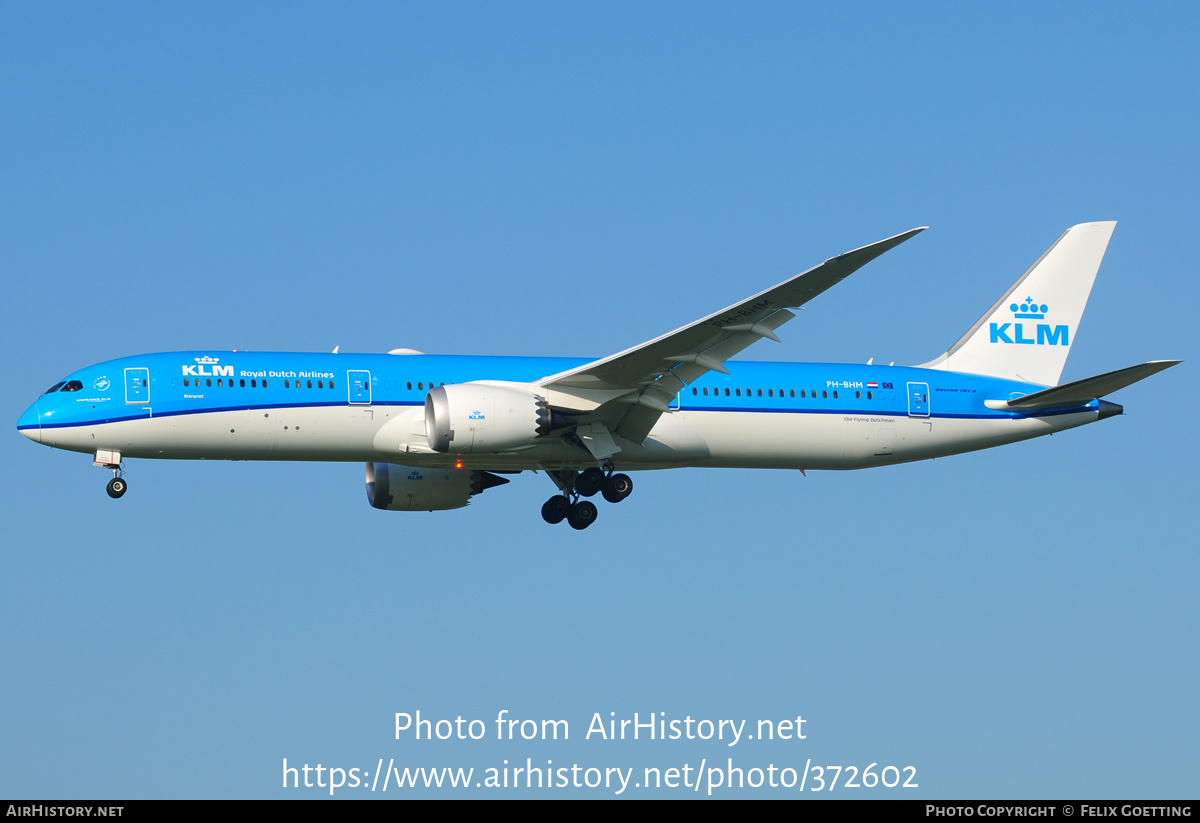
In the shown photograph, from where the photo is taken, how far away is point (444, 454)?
35906mm

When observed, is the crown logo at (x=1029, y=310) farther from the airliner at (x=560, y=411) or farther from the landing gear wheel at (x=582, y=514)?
the landing gear wheel at (x=582, y=514)

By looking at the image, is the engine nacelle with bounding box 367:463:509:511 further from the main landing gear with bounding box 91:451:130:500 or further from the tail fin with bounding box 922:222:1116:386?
the tail fin with bounding box 922:222:1116:386

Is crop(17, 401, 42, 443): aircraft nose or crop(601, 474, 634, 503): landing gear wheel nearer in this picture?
crop(17, 401, 42, 443): aircraft nose

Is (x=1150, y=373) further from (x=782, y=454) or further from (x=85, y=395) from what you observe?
(x=85, y=395)

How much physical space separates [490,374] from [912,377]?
11.3m

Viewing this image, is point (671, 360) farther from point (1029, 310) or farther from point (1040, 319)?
point (1040, 319)

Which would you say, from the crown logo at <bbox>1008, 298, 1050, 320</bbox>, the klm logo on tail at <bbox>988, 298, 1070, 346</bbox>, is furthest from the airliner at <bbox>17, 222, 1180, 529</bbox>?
the crown logo at <bbox>1008, 298, 1050, 320</bbox>

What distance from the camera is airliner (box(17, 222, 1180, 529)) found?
117 feet

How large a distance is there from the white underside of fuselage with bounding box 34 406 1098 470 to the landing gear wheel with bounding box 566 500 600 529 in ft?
4.93

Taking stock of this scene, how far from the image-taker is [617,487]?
38.9 m

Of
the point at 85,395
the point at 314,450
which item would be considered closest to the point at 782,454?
the point at 314,450

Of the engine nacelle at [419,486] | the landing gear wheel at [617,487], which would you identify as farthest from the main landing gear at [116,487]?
the landing gear wheel at [617,487]

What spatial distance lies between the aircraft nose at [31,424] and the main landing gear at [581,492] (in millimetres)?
12059

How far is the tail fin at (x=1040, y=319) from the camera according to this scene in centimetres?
4306
